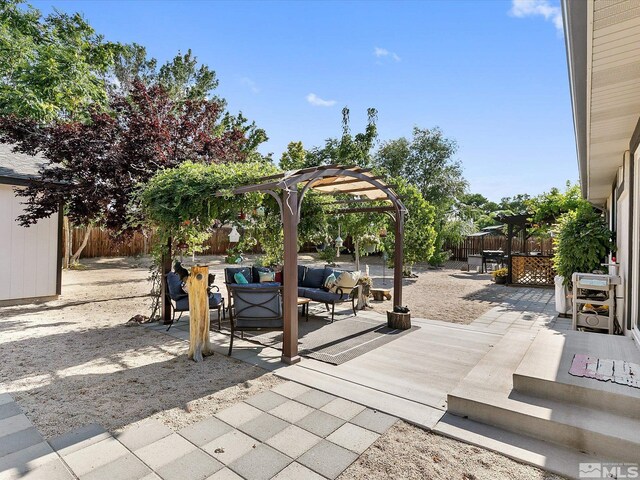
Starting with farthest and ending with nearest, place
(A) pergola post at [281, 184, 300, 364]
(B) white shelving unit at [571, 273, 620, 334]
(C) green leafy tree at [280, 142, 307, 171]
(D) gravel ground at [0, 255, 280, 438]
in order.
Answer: (C) green leafy tree at [280, 142, 307, 171] → (B) white shelving unit at [571, 273, 620, 334] → (A) pergola post at [281, 184, 300, 364] → (D) gravel ground at [0, 255, 280, 438]

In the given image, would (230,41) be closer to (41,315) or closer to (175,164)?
(175,164)

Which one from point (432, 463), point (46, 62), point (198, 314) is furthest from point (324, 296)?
point (46, 62)

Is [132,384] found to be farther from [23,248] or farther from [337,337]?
[23,248]

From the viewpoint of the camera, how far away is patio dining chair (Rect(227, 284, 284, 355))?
470 cm

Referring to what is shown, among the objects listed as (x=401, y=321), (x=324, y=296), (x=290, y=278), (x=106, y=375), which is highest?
(x=290, y=278)

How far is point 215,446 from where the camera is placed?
2.56 meters

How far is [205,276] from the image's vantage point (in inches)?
181

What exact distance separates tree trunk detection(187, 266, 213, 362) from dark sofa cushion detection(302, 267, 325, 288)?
3.14 metres

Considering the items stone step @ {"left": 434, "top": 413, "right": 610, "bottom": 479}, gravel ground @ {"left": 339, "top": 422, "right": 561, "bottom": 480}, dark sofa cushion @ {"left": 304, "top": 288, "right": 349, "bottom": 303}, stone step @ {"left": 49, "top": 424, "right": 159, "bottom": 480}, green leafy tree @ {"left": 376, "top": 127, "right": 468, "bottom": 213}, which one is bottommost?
stone step @ {"left": 49, "top": 424, "right": 159, "bottom": 480}

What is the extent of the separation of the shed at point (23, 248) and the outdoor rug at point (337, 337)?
587 centimetres

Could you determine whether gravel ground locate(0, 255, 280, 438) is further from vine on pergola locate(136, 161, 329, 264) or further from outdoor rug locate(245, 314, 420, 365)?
vine on pergola locate(136, 161, 329, 264)

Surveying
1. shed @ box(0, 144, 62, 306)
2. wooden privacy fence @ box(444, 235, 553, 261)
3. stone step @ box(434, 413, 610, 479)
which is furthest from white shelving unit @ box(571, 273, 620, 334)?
wooden privacy fence @ box(444, 235, 553, 261)

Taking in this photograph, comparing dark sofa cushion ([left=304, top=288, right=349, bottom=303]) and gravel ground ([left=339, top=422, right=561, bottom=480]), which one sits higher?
dark sofa cushion ([left=304, top=288, right=349, bottom=303])

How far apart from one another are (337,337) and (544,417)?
3113mm
